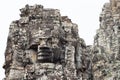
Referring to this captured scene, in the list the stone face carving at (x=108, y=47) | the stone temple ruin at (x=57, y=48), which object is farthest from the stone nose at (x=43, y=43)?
the stone face carving at (x=108, y=47)

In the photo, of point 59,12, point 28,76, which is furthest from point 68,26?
point 28,76

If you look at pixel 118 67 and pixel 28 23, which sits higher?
pixel 28 23

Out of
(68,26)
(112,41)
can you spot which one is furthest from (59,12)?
(112,41)

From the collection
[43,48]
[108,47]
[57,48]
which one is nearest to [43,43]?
[43,48]

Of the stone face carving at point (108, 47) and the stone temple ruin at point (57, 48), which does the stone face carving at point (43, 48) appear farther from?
the stone face carving at point (108, 47)

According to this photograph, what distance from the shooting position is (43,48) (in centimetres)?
7444

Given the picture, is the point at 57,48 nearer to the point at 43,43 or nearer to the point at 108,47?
the point at 43,43

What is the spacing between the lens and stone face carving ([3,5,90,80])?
7412cm

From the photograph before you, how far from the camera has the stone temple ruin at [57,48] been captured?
74.1 meters

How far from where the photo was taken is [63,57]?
247 feet

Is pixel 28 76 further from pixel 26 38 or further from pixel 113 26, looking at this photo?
pixel 113 26

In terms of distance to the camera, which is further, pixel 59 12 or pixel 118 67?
pixel 59 12

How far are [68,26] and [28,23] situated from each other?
432cm

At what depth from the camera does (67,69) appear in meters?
74.8
